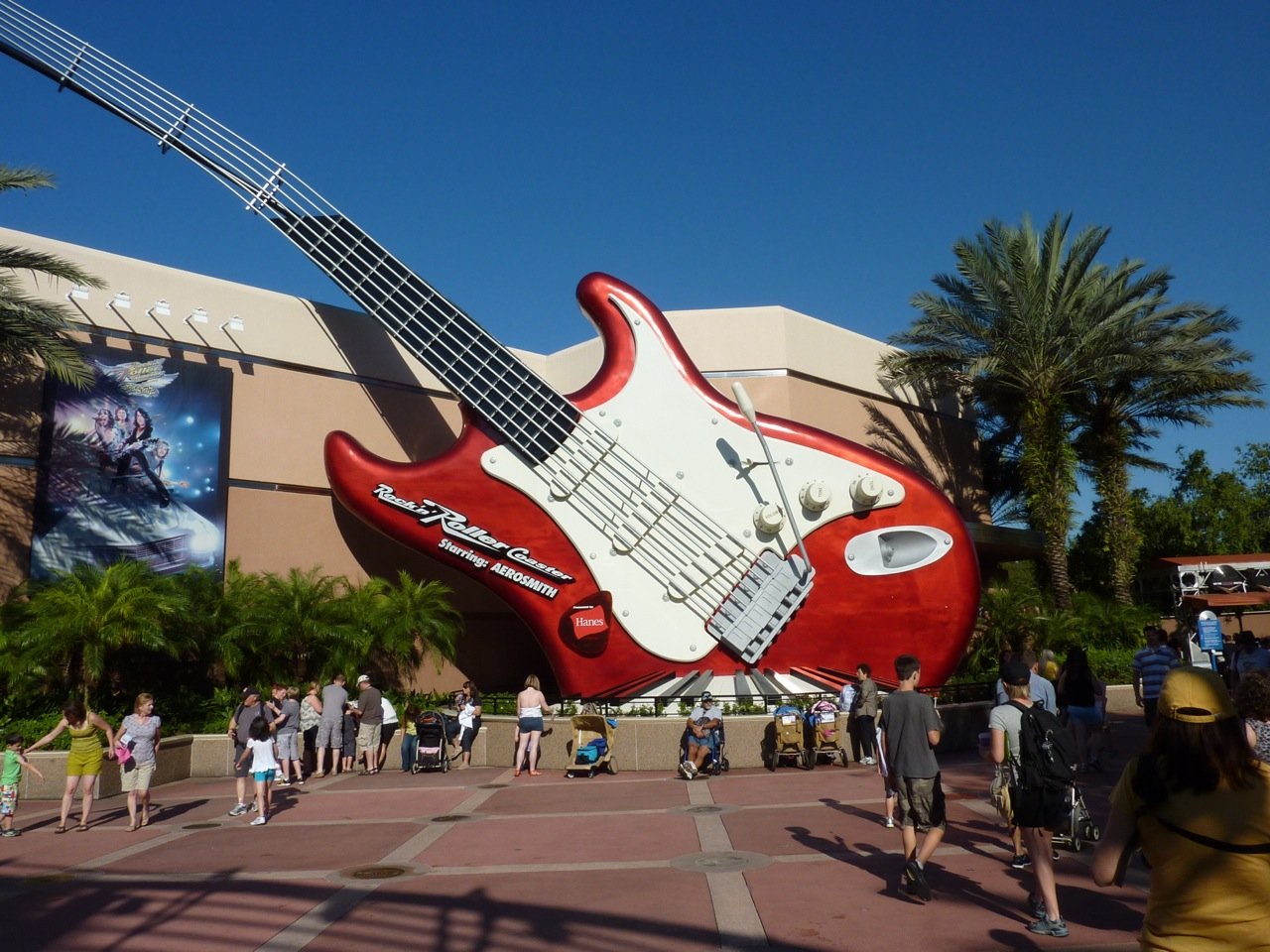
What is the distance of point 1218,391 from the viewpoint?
2358 cm

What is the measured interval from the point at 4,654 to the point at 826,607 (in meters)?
12.9

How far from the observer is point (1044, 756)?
586 cm

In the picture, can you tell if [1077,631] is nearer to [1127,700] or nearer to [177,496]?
[1127,700]

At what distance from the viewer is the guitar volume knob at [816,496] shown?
17469mm

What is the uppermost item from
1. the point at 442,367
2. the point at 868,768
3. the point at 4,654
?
the point at 442,367

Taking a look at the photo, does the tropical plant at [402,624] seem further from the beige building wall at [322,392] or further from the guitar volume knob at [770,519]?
the guitar volume knob at [770,519]

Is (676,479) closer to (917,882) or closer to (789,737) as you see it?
(789,737)

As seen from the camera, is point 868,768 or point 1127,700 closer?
point 868,768

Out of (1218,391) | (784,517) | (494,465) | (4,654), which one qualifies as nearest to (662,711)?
(784,517)

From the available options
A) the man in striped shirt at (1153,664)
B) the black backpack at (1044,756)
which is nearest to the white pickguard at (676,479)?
the man in striped shirt at (1153,664)

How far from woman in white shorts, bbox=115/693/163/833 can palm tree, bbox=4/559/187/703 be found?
15.9 ft

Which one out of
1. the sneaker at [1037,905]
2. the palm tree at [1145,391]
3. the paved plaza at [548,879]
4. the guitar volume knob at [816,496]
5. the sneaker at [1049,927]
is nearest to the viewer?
the sneaker at [1049,927]

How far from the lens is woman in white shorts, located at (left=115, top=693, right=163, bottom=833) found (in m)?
10.3

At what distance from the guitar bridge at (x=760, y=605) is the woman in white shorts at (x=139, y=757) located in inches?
364
